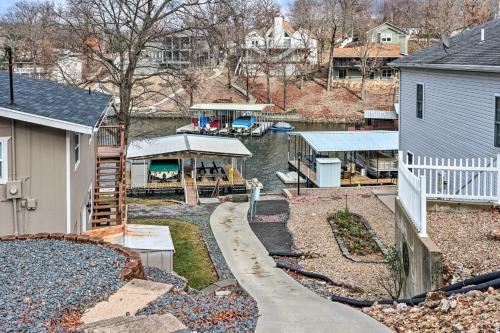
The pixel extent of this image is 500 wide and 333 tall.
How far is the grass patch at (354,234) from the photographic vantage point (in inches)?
636

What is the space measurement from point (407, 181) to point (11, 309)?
26.4ft

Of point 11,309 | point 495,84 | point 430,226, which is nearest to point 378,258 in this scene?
point 430,226

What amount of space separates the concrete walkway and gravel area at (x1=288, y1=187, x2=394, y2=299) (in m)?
0.93

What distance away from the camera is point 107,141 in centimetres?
2939

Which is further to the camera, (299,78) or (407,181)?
(299,78)

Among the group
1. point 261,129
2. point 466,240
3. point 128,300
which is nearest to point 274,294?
point 466,240

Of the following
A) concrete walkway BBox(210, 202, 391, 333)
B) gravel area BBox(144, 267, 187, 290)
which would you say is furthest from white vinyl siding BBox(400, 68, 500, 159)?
gravel area BBox(144, 267, 187, 290)

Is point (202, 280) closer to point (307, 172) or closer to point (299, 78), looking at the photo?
point (307, 172)

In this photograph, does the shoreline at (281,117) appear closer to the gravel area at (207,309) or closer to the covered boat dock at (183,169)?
the covered boat dock at (183,169)

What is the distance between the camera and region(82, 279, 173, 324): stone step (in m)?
7.64

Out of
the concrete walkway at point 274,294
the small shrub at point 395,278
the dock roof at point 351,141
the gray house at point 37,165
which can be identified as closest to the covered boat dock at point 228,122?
the dock roof at point 351,141

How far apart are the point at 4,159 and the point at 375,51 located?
66.1 m

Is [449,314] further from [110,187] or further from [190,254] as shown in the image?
[110,187]

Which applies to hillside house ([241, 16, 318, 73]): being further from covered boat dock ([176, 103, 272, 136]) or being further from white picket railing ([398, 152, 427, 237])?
white picket railing ([398, 152, 427, 237])
